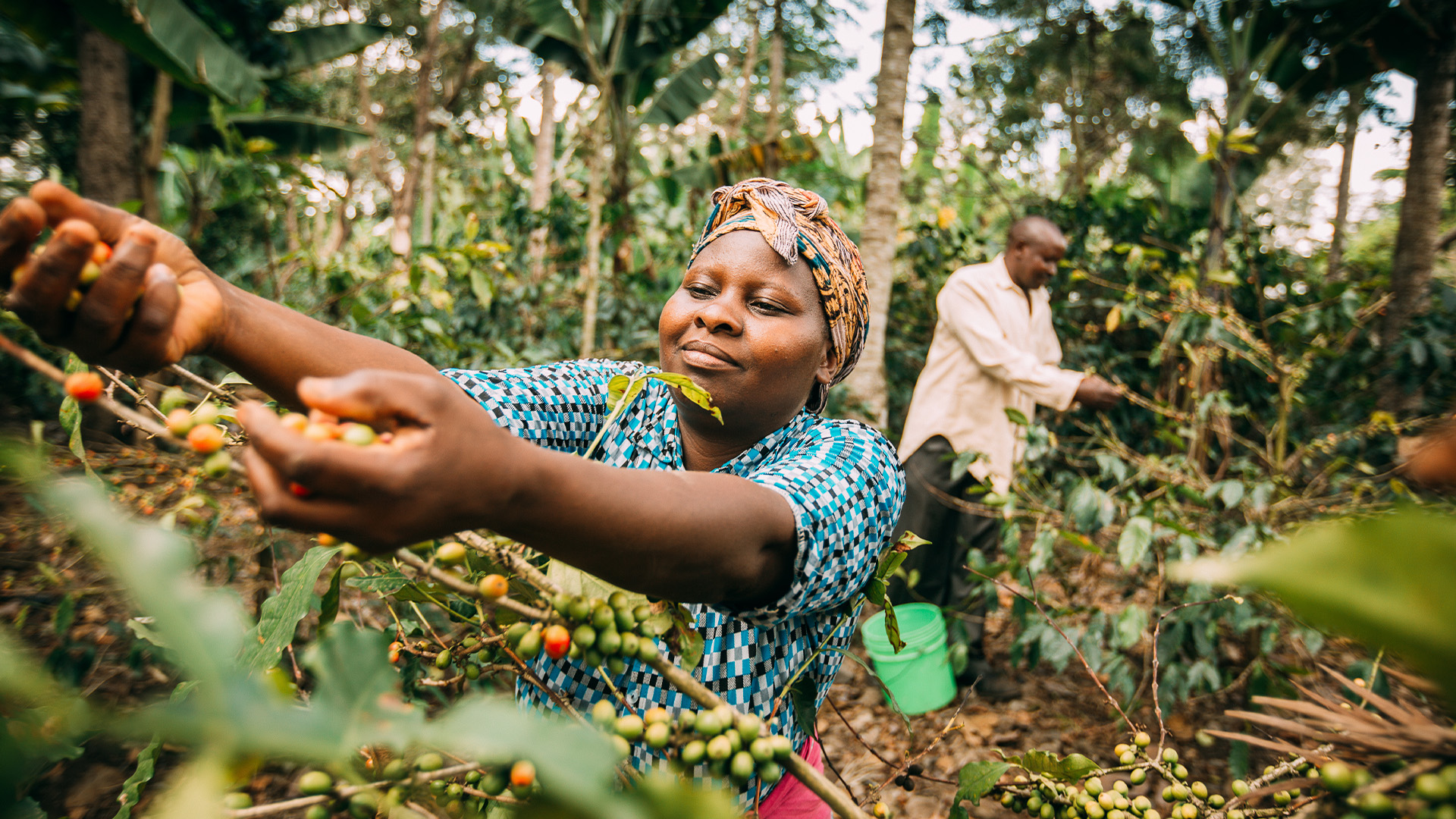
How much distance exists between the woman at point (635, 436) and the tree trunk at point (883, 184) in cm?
268

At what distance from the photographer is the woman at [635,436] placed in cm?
53

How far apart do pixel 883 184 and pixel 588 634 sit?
3.85 meters

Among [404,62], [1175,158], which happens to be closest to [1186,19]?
[1175,158]

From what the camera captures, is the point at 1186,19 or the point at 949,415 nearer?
the point at 949,415

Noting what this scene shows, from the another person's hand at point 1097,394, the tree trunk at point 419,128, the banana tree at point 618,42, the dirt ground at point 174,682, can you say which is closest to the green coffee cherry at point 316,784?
the dirt ground at point 174,682

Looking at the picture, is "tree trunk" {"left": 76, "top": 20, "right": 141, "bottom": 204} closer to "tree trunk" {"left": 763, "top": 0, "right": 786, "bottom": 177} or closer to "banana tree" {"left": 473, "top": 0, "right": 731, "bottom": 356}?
"banana tree" {"left": 473, "top": 0, "right": 731, "bottom": 356}

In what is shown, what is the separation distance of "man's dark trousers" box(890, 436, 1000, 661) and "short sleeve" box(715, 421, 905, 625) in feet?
7.90

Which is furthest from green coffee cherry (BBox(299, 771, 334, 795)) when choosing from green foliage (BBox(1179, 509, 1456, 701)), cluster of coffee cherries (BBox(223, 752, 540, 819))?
green foliage (BBox(1179, 509, 1456, 701))

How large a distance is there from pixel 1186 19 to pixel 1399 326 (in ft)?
11.5

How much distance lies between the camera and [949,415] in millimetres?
3520

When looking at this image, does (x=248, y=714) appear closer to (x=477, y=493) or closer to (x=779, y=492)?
(x=477, y=493)

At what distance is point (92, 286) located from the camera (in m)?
0.66

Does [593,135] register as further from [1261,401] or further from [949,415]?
[1261,401]

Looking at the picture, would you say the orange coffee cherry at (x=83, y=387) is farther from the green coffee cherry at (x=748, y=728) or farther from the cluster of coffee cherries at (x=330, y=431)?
the green coffee cherry at (x=748, y=728)
